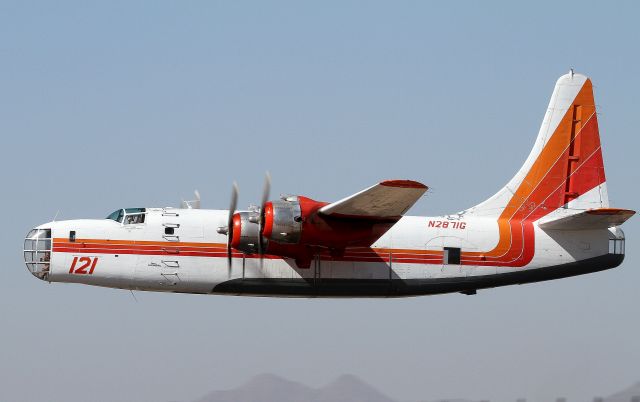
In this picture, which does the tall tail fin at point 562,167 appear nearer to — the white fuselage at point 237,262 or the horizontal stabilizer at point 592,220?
the horizontal stabilizer at point 592,220

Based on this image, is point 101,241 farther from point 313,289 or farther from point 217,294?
point 313,289

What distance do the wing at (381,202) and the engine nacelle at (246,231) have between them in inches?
63.4

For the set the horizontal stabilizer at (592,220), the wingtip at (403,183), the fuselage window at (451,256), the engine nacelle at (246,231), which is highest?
the wingtip at (403,183)

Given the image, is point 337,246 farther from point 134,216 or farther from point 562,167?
point 562,167

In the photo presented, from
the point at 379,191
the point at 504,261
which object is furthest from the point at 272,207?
the point at 504,261

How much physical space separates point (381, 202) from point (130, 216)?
6.09 metres

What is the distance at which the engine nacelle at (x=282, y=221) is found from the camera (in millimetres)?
23844

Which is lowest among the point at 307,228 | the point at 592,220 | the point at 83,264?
the point at 83,264

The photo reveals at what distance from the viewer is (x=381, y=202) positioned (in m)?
23.5

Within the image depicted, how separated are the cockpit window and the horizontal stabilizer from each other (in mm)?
9865

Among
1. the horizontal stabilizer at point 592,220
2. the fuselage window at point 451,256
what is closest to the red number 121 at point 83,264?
the fuselage window at point 451,256

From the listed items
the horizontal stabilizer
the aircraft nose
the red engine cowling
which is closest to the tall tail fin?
the horizontal stabilizer

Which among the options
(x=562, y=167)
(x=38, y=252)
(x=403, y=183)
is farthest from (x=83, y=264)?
(x=562, y=167)

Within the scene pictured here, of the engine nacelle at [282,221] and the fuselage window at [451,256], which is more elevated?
the engine nacelle at [282,221]
